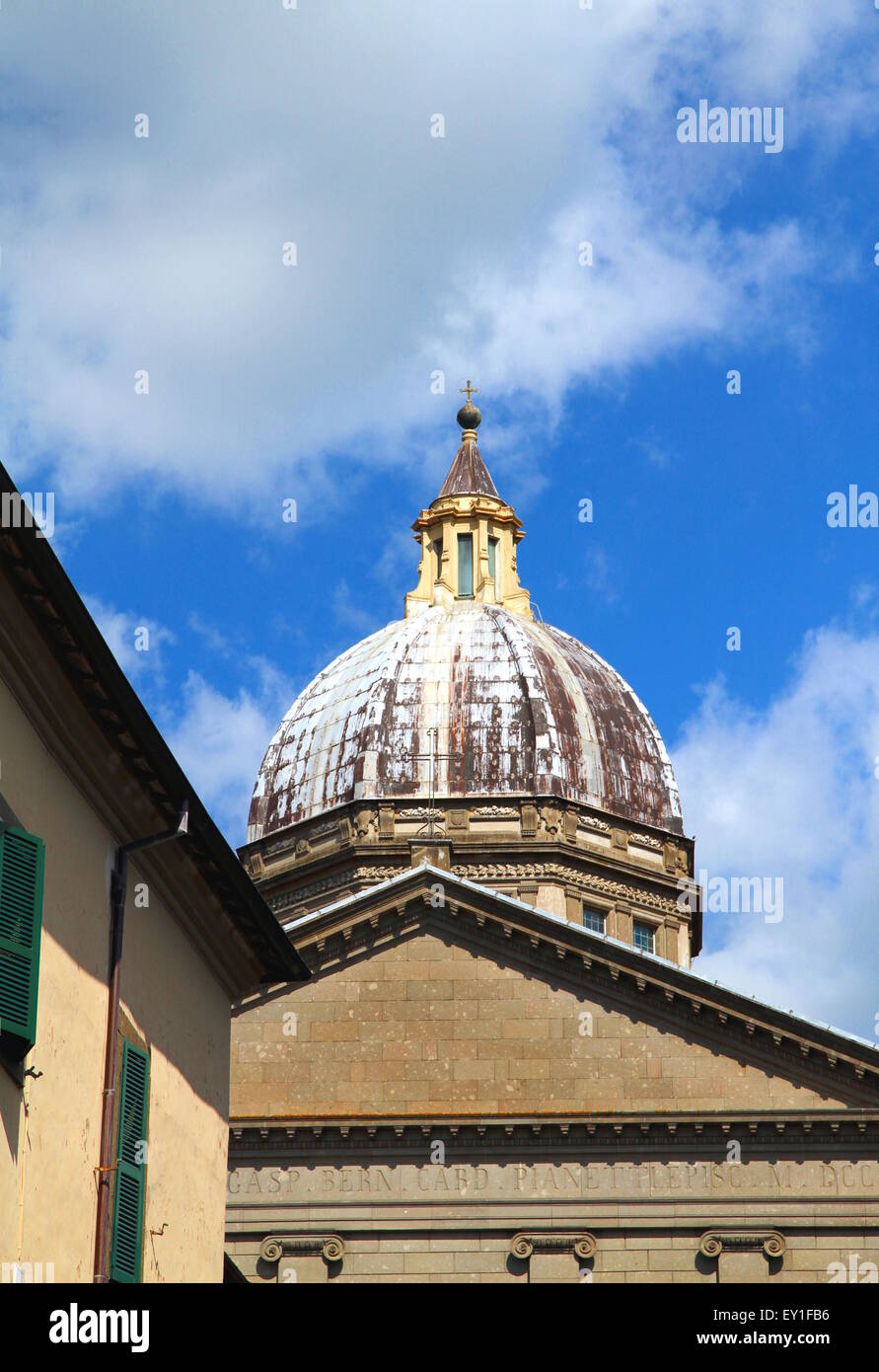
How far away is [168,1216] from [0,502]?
765 cm

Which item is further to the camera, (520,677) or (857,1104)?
(520,677)

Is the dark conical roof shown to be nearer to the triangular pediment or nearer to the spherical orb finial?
the spherical orb finial

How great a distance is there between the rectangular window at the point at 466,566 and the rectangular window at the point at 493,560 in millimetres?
506

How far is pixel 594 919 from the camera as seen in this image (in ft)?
191

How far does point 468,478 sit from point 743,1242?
110 feet

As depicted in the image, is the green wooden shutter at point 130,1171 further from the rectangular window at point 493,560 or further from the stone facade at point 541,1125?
the rectangular window at point 493,560

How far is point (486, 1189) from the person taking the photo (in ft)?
134

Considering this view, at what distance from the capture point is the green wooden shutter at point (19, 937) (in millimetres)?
16375

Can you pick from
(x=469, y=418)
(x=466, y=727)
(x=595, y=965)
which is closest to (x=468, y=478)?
(x=469, y=418)

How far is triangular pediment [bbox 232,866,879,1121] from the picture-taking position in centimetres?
4112

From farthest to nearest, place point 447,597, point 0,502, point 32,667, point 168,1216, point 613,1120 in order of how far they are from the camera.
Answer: point 447,597
point 613,1120
point 168,1216
point 32,667
point 0,502
